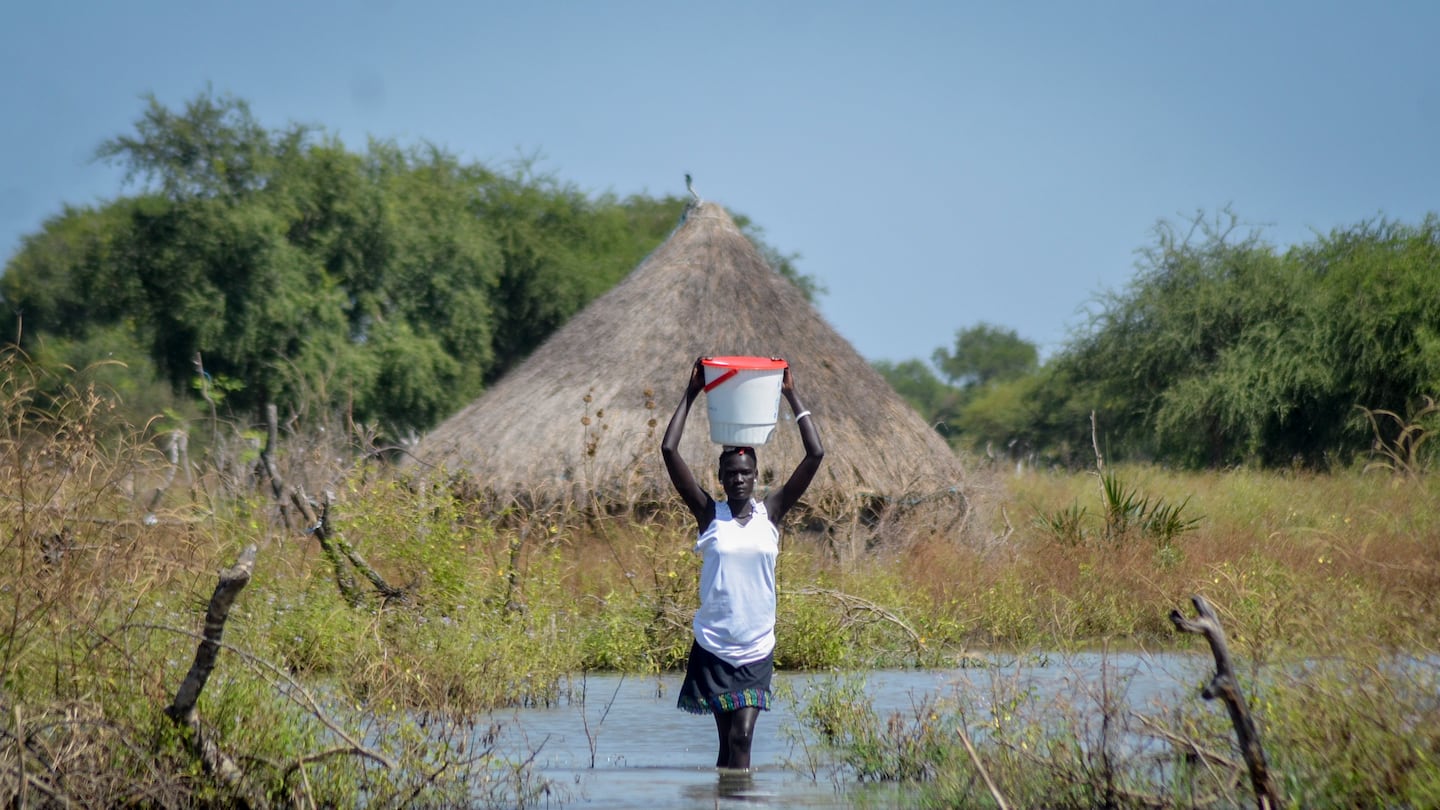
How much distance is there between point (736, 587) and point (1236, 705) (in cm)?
191

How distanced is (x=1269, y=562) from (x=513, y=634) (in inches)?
233

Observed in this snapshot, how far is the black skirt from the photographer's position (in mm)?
5641

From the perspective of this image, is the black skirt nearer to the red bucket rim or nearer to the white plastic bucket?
the white plastic bucket

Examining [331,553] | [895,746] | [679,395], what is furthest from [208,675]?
[679,395]

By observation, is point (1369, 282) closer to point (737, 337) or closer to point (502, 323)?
point (737, 337)

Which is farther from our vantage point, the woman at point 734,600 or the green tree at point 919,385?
the green tree at point 919,385

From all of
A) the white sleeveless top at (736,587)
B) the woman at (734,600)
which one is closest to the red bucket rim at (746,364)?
the woman at (734,600)

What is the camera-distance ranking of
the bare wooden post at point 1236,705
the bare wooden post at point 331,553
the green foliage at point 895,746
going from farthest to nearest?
1. the bare wooden post at point 331,553
2. the green foliage at point 895,746
3. the bare wooden post at point 1236,705

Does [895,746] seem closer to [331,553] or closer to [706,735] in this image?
[706,735]

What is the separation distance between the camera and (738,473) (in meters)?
5.67

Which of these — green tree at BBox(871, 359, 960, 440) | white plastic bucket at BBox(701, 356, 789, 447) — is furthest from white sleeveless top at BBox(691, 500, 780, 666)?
green tree at BBox(871, 359, 960, 440)

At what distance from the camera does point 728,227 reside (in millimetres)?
18109

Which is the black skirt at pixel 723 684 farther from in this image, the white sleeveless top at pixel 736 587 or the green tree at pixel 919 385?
→ the green tree at pixel 919 385

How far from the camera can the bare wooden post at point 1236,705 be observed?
13.7 feet
